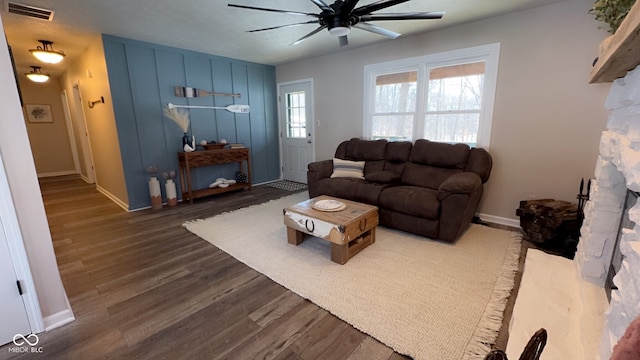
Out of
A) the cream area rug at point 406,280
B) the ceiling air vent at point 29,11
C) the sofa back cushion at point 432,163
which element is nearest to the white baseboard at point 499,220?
the cream area rug at point 406,280

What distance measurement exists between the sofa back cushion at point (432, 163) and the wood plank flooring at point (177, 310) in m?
2.16

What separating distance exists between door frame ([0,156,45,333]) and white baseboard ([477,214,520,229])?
4136 millimetres

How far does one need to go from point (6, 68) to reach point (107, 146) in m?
3.16

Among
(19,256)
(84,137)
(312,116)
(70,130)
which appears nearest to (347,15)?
(19,256)

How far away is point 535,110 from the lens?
2844 millimetres

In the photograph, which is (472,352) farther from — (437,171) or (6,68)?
(6,68)

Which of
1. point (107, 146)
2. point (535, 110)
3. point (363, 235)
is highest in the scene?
point (535, 110)

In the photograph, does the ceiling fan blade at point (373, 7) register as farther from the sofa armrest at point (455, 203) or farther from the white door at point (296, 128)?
the white door at point (296, 128)

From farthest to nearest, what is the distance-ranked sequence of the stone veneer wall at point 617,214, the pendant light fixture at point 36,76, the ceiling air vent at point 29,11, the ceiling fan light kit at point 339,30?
the pendant light fixture at point 36,76
the ceiling air vent at point 29,11
the ceiling fan light kit at point 339,30
the stone veneer wall at point 617,214

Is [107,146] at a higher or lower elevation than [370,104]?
lower

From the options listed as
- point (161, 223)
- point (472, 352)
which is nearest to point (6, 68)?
point (161, 223)

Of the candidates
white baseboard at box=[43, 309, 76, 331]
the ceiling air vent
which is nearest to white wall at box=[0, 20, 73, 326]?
white baseboard at box=[43, 309, 76, 331]

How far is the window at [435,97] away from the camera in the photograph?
3.13 metres

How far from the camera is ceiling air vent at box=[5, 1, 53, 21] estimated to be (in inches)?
96.0
